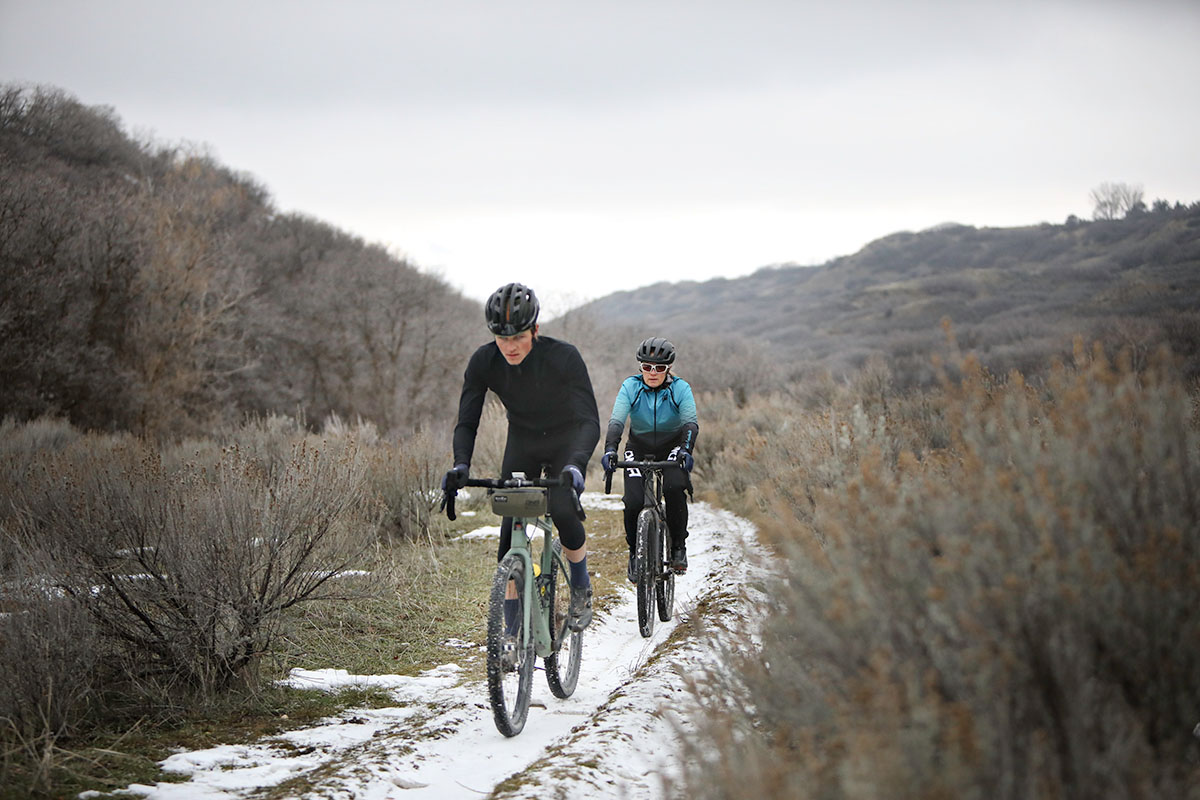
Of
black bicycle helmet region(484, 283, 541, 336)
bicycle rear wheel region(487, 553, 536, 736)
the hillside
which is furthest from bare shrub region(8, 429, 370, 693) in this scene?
the hillside

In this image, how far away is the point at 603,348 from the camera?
4838 centimetres

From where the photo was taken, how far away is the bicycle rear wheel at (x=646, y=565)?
6527 millimetres

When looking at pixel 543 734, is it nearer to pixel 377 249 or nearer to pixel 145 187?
pixel 145 187

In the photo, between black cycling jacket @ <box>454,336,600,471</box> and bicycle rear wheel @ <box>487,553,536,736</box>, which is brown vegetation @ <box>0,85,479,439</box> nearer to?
black cycling jacket @ <box>454,336,600,471</box>

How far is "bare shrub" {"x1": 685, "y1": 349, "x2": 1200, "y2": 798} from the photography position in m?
2.15

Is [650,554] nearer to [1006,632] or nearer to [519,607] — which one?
[519,607]

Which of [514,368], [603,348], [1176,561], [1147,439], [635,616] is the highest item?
[603,348]

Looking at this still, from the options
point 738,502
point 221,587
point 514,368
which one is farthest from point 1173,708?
point 738,502

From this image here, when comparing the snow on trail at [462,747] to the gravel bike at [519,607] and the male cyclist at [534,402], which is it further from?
the male cyclist at [534,402]

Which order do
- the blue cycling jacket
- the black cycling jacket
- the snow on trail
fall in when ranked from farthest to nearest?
the blue cycling jacket → the black cycling jacket → the snow on trail

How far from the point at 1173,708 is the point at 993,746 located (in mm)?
691

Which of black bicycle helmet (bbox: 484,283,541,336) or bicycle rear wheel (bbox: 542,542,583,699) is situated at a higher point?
black bicycle helmet (bbox: 484,283,541,336)

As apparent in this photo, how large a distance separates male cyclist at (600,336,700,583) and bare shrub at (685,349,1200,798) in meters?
3.73

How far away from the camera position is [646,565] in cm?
654
